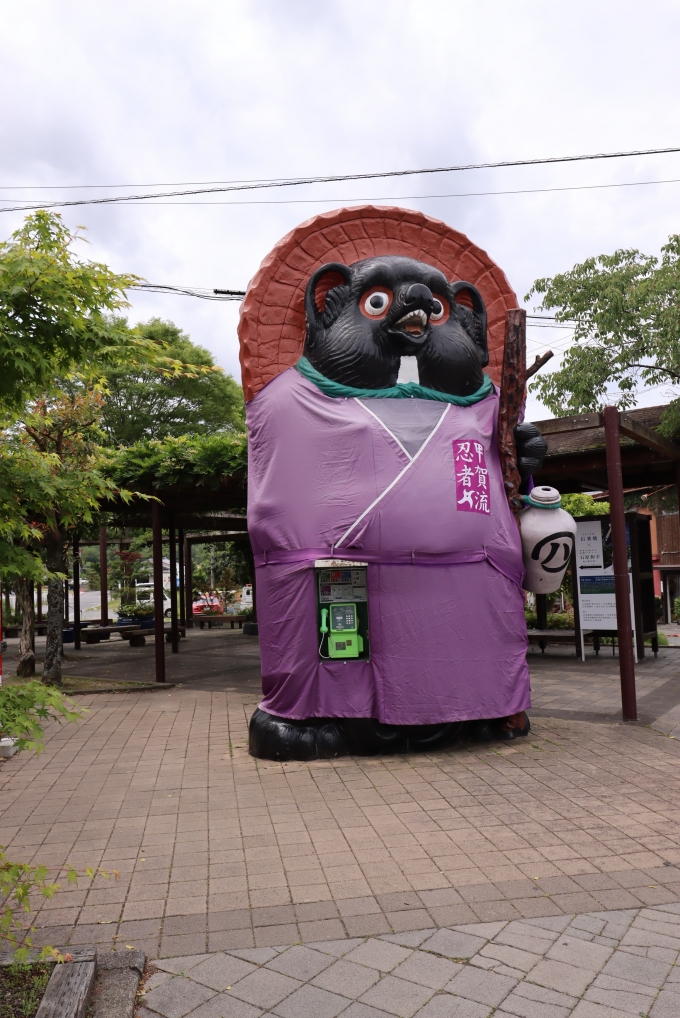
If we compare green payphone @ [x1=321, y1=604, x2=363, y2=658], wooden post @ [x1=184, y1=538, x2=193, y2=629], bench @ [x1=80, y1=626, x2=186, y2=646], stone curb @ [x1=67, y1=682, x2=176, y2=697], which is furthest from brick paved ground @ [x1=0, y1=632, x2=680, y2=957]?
wooden post @ [x1=184, y1=538, x2=193, y2=629]

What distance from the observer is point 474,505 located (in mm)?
7301

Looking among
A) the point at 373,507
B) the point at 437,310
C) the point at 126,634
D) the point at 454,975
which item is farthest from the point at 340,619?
the point at 126,634

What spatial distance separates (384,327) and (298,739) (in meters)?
3.79

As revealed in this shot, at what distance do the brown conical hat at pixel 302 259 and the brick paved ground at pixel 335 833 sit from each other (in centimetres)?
372

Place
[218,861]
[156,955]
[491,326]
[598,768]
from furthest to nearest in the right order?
[491,326]
[598,768]
[218,861]
[156,955]

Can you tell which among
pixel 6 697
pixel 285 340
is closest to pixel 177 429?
pixel 285 340

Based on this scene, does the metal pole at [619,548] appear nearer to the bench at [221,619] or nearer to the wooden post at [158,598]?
the wooden post at [158,598]

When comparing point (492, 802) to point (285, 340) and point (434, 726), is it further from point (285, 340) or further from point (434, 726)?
point (285, 340)

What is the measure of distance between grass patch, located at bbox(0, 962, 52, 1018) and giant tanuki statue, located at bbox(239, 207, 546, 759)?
12.8ft

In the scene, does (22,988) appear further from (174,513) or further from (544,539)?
(174,513)

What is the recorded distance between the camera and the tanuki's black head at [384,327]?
7.45 metres

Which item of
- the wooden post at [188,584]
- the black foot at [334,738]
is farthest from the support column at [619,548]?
the wooden post at [188,584]

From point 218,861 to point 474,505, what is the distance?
3.82 meters

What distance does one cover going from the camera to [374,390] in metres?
7.51
